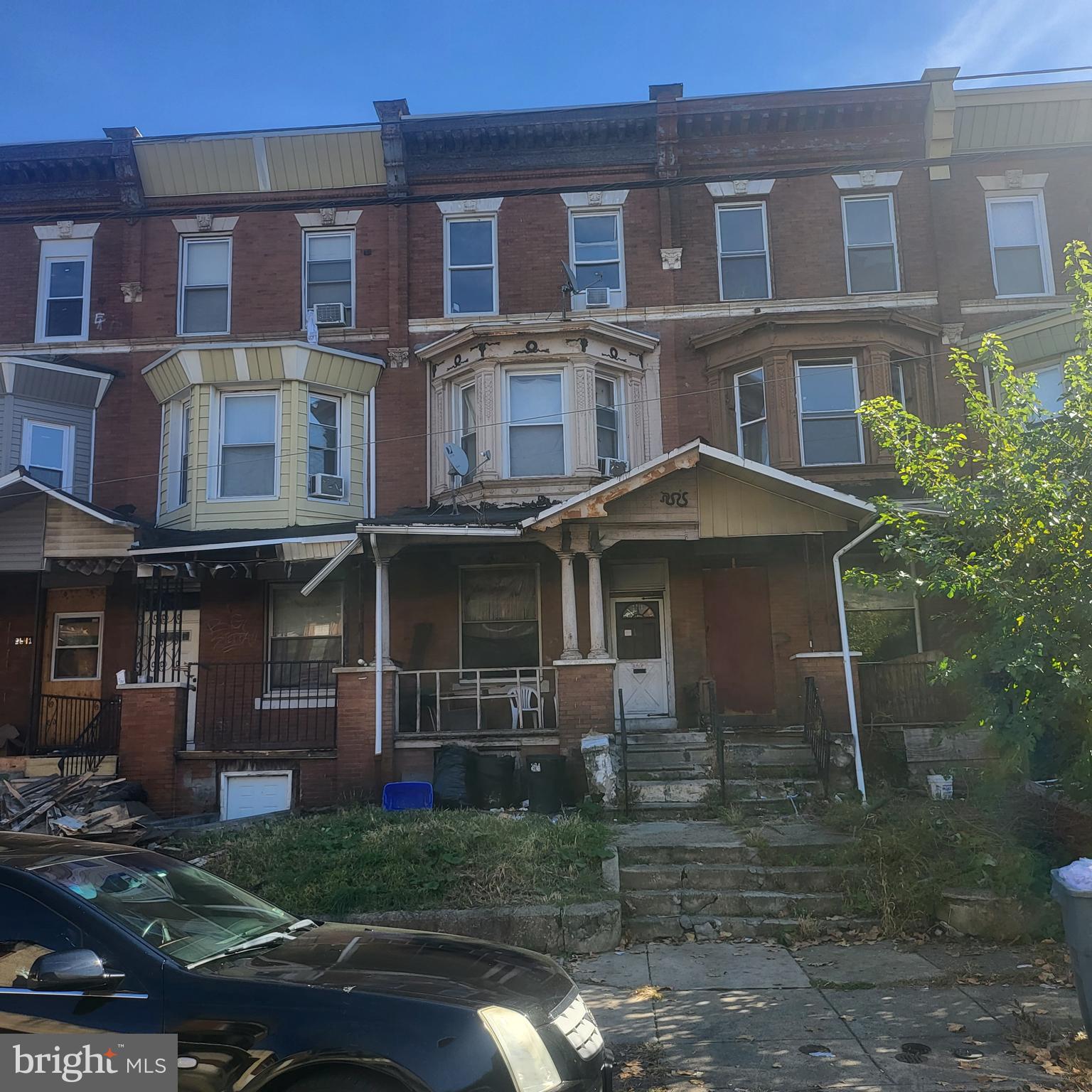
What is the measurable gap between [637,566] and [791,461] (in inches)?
113

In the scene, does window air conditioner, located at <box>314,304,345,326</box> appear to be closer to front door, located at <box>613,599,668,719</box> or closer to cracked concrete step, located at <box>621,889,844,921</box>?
front door, located at <box>613,599,668,719</box>

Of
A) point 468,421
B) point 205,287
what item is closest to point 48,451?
point 205,287

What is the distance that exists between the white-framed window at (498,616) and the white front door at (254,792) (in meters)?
3.47

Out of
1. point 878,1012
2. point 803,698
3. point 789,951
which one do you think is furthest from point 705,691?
point 878,1012

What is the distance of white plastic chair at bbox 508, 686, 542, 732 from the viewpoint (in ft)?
44.0

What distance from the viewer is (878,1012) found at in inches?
250

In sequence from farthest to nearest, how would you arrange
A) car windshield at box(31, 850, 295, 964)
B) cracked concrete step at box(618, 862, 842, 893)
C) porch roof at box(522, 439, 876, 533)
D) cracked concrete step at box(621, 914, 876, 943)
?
1. porch roof at box(522, 439, 876, 533)
2. cracked concrete step at box(618, 862, 842, 893)
3. cracked concrete step at box(621, 914, 876, 943)
4. car windshield at box(31, 850, 295, 964)

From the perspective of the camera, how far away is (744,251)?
635 inches

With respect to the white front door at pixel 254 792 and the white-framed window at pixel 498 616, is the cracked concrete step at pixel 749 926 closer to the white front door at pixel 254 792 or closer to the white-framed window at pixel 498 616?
the white front door at pixel 254 792

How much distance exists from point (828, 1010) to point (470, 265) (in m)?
13.1

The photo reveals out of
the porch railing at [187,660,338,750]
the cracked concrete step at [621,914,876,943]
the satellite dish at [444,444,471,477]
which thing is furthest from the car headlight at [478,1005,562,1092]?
the satellite dish at [444,444,471,477]

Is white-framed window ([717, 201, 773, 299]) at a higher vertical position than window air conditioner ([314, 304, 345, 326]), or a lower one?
higher

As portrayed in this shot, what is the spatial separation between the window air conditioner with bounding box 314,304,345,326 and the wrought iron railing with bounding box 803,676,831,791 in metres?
9.51

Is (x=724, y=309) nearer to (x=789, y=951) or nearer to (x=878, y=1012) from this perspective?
(x=789, y=951)
